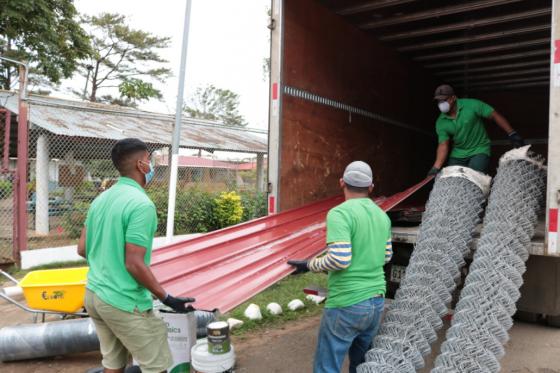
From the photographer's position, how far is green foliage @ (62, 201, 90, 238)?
7.90 meters

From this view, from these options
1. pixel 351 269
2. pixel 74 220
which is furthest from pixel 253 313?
pixel 74 220

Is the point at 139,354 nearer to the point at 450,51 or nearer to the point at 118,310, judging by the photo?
the point at 118,310

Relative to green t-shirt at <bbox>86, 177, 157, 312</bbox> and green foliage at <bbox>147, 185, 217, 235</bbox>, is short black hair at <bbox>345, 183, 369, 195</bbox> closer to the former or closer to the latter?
green t-shirt at <bbox>86, 177, 157, 312</bbox>

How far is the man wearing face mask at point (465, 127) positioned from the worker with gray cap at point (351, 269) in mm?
2356

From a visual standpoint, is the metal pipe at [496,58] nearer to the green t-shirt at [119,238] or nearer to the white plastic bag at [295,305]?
the white plastic bag at [295,305]

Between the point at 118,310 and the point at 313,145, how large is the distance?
2.76 metres

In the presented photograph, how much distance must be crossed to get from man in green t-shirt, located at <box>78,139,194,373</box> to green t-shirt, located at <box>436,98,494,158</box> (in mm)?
3402

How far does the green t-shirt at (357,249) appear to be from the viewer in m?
2.46

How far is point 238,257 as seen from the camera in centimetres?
317

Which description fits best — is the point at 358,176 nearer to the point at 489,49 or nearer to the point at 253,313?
the point at 253,313

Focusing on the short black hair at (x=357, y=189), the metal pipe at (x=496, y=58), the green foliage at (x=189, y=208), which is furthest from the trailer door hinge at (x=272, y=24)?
the green foliage at (x=189, y=208)

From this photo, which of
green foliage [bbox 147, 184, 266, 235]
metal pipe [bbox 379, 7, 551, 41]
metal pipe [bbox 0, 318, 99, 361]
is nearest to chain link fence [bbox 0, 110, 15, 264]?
green foliage [bbox 147, 184, 266, 235]

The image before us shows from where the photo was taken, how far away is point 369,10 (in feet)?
16.5

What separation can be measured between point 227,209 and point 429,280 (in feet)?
23.1
